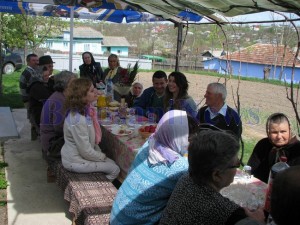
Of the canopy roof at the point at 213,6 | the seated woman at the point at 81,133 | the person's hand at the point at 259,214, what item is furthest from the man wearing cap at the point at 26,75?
the person's hand at the point at 259,214

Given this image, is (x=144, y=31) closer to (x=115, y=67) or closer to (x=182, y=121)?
(x=115, y=67)

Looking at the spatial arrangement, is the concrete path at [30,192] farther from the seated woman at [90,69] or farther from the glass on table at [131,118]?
the seated woman at [90,69]

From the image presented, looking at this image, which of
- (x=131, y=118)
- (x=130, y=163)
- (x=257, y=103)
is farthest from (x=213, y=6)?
(x=257, y=103)

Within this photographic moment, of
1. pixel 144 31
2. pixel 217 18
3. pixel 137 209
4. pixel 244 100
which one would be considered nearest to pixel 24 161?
pixel 137 209

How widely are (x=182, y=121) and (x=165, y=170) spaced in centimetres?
→ 31

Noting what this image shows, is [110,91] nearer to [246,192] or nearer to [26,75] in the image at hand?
[26,75]

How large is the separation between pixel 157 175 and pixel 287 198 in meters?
0.93

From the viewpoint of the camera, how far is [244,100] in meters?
13.7

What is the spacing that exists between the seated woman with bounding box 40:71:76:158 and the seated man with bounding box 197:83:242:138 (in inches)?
62.7

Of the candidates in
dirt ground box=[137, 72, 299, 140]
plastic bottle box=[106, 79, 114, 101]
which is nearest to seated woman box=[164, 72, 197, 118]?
plastic bottle box=[106, 79, 114, 101]

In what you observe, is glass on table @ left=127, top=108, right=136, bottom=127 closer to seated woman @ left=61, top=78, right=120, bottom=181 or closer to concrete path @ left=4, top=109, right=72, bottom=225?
seated woman @ left=61, top=78, right=120, bottom=181

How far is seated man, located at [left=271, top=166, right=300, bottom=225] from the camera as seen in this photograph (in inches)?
39.0

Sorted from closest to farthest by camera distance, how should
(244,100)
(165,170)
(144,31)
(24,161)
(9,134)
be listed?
1. (165,170)
2. (24,161)
3. (9,134)
4. (244,100)
5. (144,31)

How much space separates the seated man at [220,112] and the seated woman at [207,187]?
79.2 inches
